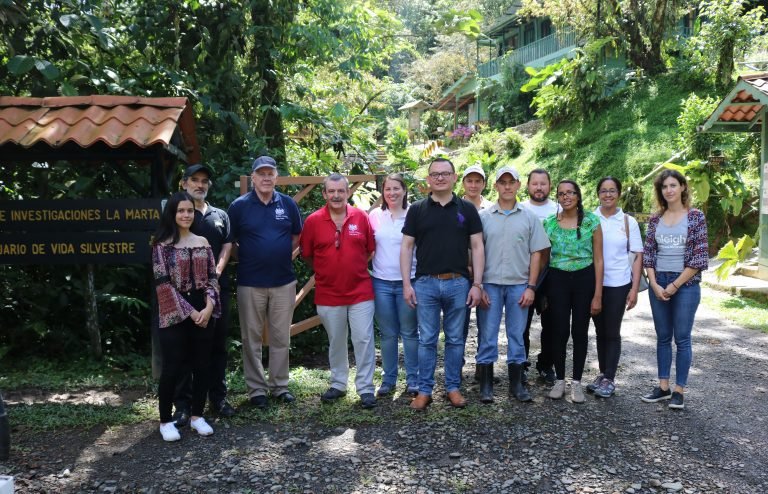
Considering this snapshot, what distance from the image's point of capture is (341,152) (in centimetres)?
807

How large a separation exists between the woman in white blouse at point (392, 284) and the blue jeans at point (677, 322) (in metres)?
1.84

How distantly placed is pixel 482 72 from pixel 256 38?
26.6m

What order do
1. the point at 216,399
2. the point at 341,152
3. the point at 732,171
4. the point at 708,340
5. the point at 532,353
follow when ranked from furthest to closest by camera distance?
the point at 732,171 → the point at 341,152 → the point at 708,340 → the point at 532,353 → the point at 216,399

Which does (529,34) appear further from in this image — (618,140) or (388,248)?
(388,248)

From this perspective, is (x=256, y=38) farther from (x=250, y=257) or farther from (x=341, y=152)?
(x=250, y=257)

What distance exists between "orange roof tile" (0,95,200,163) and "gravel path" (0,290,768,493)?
209 centimetres

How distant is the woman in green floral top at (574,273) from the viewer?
4.80 m

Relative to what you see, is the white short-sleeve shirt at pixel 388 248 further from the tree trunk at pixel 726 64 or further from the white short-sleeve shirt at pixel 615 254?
the tree trunk at pixel 726 64

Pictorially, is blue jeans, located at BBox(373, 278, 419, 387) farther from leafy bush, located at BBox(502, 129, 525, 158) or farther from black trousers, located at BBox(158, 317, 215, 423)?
leafy bush, located at BBox(502, 129, 525, 158)

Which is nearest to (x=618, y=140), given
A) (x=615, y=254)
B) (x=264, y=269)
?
(x=615, y=254)

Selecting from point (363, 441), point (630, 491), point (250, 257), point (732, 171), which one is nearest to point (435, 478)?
point (363, 441)

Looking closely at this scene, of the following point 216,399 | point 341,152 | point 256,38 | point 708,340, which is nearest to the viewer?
point 216,399

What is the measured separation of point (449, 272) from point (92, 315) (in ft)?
11.5

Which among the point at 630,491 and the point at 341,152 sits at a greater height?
the point at 341,152
